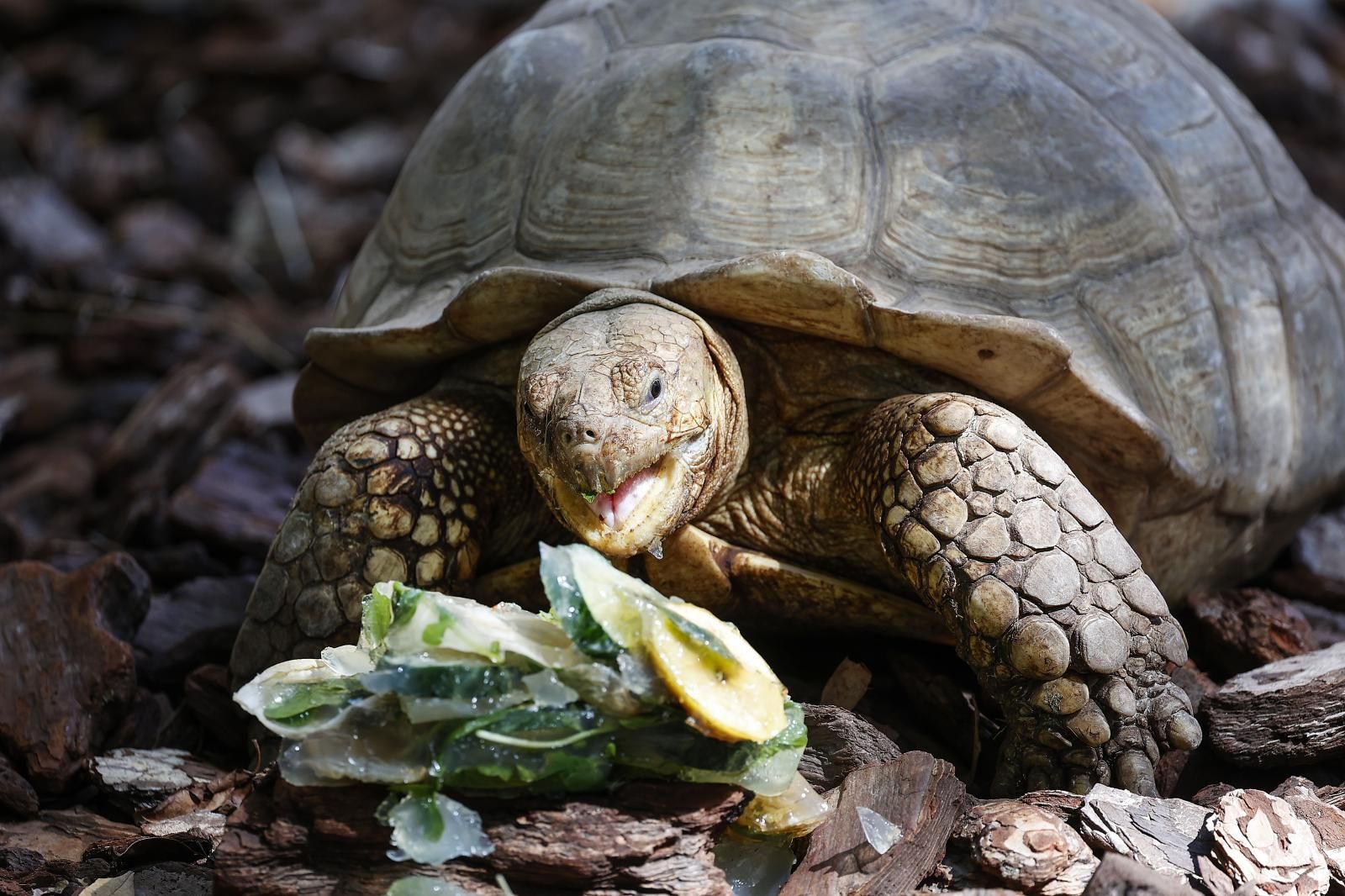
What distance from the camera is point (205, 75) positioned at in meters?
7.69

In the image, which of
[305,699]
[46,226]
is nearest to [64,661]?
[305,699]

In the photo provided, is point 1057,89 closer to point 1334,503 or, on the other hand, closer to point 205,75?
point 1334,503

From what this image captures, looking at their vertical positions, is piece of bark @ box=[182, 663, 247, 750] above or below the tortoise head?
below

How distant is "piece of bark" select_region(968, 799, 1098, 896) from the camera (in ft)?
6.56

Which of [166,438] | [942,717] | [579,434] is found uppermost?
[579,434]

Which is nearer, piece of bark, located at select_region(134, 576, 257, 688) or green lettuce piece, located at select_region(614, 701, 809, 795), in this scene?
green lettuce piece, located at select_region(614, 701, 809, 795)

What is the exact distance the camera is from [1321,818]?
2.28 metres

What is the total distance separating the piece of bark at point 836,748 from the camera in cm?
225

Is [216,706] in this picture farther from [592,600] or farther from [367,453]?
[592,600]

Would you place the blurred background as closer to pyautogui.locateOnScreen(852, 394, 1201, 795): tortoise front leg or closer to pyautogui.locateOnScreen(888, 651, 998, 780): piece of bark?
pyautogui.locateOnScreen(888, 651, 998, 780): piece of bark

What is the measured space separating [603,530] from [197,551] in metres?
1.88

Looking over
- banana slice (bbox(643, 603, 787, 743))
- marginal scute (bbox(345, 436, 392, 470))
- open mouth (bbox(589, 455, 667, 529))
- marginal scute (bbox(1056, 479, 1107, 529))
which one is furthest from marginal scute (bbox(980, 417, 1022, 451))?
marginal scute (bbox(345, 436, 392, 470))

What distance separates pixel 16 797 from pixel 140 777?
25cm

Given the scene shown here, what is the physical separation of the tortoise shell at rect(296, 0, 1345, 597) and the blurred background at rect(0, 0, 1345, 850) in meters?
0.81
